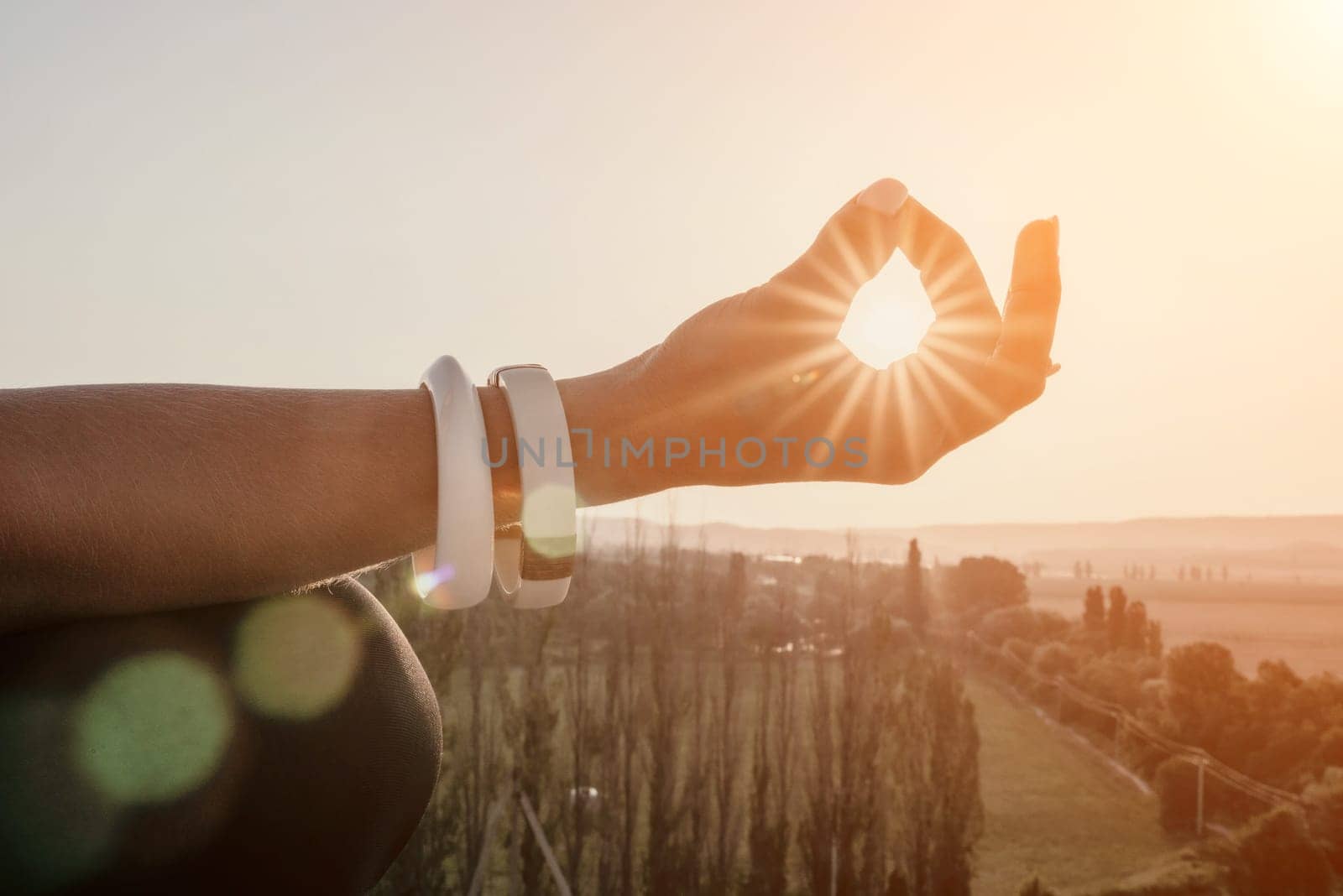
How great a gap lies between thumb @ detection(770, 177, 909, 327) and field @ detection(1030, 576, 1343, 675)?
11.4 metres

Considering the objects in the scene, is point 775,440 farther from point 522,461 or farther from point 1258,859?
point 1258,859

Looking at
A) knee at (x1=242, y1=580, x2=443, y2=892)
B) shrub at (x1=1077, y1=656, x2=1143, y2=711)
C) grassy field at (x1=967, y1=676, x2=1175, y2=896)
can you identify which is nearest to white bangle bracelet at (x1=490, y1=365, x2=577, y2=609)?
knee at (x1=242, y1=580, x2=443, y2=892)

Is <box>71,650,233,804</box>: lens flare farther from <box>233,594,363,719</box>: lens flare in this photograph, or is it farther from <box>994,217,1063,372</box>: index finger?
<box>994,217,1063,372</box>: index finger

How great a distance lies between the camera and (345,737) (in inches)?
22.6

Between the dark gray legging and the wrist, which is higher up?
the wrist

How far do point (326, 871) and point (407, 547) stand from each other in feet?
0.67

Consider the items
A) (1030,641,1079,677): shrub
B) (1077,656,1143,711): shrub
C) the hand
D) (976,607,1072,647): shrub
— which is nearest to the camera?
the hand

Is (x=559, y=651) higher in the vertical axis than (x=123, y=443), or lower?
lower

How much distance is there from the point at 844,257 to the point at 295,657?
0.52 metres

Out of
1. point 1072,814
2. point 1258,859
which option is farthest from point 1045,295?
point 1072,814

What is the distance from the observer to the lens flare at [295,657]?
536 millimetres

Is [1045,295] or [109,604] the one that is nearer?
[109,604]

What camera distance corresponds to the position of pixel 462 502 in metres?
0.62

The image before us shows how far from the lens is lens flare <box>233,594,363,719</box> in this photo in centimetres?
54
